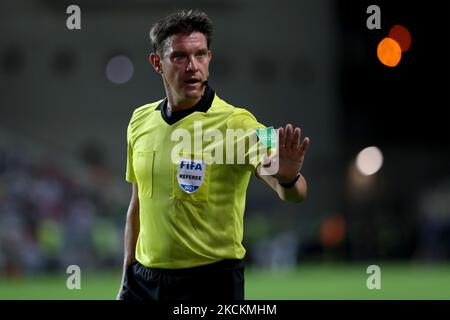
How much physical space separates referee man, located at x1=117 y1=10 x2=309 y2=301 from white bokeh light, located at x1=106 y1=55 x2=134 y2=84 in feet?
77.7

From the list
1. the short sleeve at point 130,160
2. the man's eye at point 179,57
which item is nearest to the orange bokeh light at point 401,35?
the short sleeve at point 130,160

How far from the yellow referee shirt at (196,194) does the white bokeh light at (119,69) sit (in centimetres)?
2374

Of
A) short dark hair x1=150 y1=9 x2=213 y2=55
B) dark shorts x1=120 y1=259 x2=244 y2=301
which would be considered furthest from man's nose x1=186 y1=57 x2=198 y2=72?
dark shorts x1=120 y1=259 x2=244 y2=301

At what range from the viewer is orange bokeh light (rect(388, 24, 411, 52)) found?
91.7 ft

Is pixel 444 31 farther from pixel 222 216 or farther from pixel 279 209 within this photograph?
pixel 222 216

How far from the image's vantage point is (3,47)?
28250 mm

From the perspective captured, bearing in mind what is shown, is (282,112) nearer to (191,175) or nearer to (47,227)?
(47,227)

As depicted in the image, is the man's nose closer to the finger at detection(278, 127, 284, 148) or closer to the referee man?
the referee man

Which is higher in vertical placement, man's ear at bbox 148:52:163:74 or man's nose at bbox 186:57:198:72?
man's ear at bbox 148:52:163:74

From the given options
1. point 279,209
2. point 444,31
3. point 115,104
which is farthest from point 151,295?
point 444,31

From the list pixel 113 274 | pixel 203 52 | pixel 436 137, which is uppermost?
pixel 436 137

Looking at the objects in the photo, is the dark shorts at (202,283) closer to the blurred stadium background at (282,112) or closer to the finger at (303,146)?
the finger at (303,146)

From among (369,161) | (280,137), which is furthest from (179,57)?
(369,161)

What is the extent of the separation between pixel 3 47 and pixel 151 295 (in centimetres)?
2421
